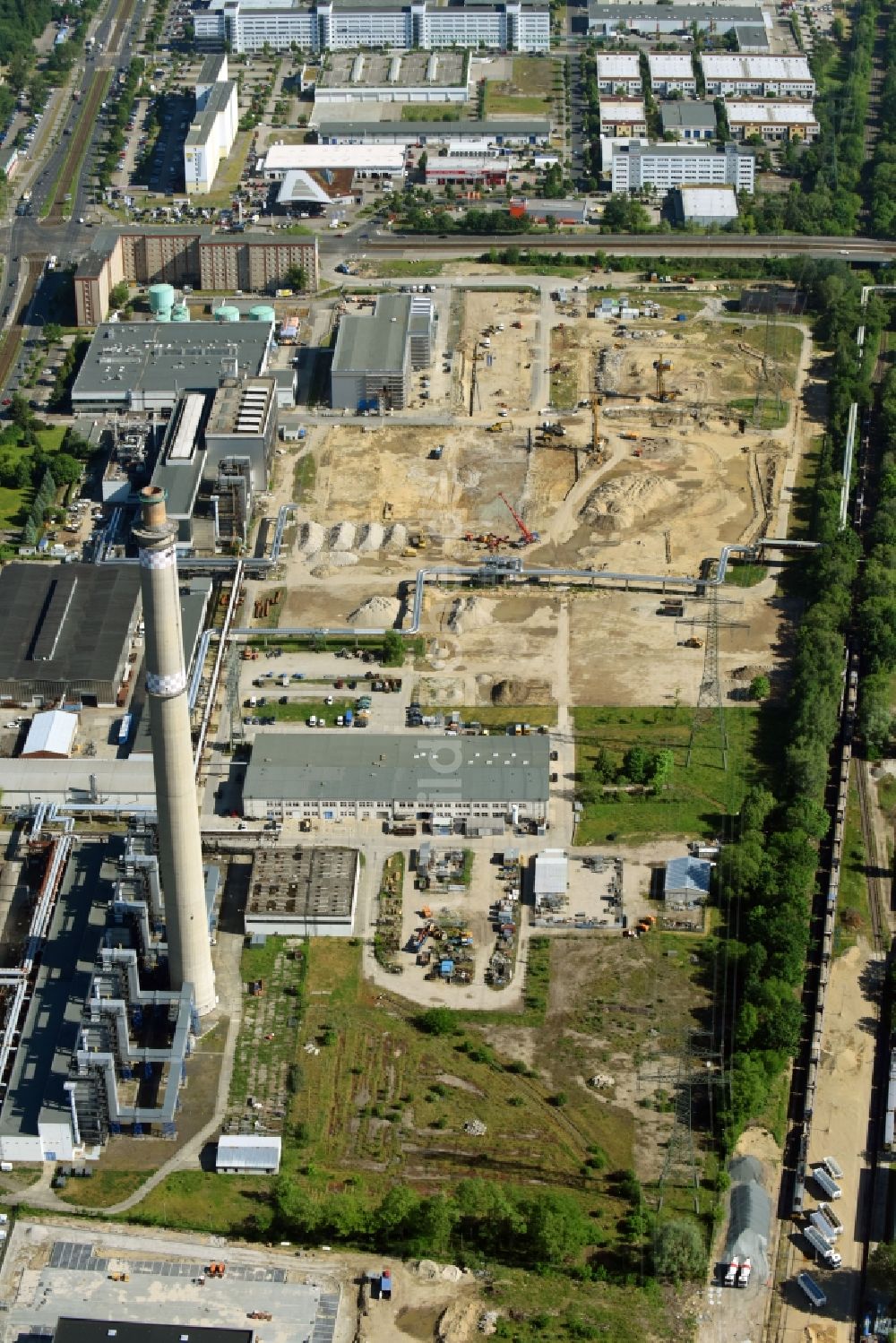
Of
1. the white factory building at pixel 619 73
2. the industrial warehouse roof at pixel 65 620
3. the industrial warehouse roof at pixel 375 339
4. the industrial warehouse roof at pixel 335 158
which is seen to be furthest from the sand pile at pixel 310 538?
the white factory building at pixel 619 73

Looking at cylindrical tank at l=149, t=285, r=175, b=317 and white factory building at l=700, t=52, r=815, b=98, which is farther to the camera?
white factory building at l=700, t=52, r=815, b=98

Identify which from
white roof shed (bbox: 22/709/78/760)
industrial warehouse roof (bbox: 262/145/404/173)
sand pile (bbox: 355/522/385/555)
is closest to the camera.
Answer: white roof shed (bbox: 22/709/78/760)

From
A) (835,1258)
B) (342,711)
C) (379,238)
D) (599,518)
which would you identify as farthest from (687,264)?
(835,1258)

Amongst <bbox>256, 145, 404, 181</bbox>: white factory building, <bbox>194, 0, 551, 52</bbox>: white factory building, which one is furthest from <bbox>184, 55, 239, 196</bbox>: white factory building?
<bbox>194, 0, 551, 52</bbox>: white factory building

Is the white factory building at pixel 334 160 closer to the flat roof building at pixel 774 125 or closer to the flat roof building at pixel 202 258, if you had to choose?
the flat roof building at pixel 202 258

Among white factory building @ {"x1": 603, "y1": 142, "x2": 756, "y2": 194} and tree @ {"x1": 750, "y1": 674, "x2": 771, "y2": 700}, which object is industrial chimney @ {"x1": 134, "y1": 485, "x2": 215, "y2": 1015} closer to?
tree @ {"x1": 750, "y1": 674, "x2": 771, "y2": 700}
